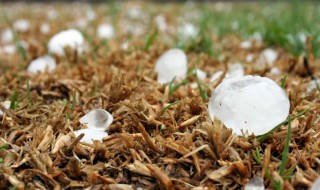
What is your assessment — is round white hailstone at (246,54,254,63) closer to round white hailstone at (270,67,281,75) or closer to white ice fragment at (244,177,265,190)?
round white hailstone at (270,67,281,75)

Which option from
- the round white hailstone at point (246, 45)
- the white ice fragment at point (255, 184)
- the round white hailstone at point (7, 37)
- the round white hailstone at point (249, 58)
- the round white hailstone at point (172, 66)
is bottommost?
the white ice fragment at point (255, 184)

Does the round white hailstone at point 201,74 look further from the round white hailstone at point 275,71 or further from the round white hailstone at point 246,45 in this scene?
the round white hailstone at point 246,45

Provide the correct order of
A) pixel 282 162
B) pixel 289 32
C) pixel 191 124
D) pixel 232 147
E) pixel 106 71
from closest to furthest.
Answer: pixel 282 162, pixel 232 147, pixel 191 124, pixel 106 71, pixel 289 32

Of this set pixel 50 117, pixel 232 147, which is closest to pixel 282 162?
pixel 232 147

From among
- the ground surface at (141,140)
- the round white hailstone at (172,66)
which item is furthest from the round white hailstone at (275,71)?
the round white hailstone at (172,66)

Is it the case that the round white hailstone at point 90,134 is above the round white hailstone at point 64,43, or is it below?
below

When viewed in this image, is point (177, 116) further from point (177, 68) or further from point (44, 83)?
Answer: point (44, 83)
